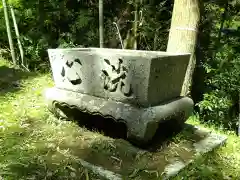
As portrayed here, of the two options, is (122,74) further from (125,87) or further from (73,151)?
(73,151)

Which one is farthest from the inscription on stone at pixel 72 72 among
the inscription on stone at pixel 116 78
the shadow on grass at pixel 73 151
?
the shadow on grass at pixel 73 151

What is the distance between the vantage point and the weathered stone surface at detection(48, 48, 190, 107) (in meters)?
2.70

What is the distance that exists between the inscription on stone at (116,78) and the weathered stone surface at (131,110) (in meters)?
0.14

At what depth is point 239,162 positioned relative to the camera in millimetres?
3000

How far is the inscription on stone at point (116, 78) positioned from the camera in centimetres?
282

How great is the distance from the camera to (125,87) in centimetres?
284

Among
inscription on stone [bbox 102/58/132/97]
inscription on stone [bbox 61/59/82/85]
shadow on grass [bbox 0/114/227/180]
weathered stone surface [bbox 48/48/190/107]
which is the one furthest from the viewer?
inscription on stone [bbox 61/59/82/85]

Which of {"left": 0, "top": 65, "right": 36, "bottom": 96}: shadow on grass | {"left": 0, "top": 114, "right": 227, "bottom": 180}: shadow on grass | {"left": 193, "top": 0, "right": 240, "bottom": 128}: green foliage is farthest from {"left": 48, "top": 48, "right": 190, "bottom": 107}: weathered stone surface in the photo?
{"left": 193, "top": 0, "right": 240, "bottom": 128}: green foliage

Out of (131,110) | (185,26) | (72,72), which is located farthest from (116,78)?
(185,26)

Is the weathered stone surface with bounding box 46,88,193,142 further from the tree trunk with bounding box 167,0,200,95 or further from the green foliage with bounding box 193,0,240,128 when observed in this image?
the green foliage with bounding box 193,0,240,128

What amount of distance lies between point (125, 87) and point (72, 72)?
0.78m

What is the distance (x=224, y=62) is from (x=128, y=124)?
3013mm

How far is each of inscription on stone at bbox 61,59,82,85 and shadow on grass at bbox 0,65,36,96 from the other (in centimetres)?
172

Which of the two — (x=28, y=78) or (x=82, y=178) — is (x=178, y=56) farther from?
(x=28, y=78)
